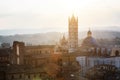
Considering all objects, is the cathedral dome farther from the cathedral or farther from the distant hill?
the distant hill

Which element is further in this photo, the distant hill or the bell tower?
the bell tower

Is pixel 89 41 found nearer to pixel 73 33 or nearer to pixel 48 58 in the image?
pixel 73 33

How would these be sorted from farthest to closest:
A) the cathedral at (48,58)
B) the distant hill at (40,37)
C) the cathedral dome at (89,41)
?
the cathedral dome at (89,41)
the distant hill at (40,37)
the cathedral at (48,58)

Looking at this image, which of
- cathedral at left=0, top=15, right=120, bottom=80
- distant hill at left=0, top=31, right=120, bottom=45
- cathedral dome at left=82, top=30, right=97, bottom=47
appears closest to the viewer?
cathedral at left=0, top=15, right=120, bottom=80

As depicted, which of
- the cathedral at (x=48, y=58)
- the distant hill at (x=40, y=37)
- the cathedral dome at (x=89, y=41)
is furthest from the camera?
the cathedral dome at (x=89, y=41)

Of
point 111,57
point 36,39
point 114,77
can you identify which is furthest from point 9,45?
point 114,77

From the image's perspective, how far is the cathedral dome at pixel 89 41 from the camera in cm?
1375

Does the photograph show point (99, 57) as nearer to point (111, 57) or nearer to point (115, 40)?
point (111, 57)

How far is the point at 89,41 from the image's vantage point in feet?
45.7

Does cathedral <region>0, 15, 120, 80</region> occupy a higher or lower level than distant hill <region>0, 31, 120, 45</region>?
lower

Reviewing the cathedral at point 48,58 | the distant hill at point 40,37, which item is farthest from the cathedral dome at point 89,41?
the distant hill at point 40,37

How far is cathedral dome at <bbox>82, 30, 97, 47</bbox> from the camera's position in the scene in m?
13.7

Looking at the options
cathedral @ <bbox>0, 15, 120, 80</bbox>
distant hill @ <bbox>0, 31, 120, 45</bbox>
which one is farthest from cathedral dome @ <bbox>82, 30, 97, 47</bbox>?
distant hill @ <bbox>0, 31, 120, 45</bbox>

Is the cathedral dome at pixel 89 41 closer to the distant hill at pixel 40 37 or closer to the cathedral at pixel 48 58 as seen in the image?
the cathedral at pixel 48 58
